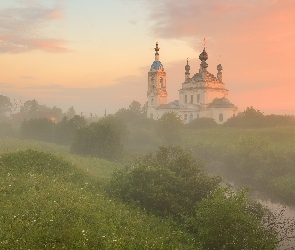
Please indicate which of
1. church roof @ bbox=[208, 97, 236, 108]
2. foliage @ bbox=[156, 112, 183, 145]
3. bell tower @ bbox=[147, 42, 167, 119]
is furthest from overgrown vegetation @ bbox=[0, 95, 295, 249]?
bell tower @ bbox=[147, 42, 167, 119]

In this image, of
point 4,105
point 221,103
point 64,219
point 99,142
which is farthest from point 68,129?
point 4,105

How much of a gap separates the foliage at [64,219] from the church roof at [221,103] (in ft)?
201

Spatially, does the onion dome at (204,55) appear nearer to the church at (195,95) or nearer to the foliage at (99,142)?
the church at (195,95)

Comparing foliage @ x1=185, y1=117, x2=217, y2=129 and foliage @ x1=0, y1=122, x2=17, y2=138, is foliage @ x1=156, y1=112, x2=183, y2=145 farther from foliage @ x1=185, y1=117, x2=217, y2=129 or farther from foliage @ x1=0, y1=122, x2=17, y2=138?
foliage @ x1=0, y1=122, x2=17, y2=138

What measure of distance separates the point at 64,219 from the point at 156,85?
78.7 m

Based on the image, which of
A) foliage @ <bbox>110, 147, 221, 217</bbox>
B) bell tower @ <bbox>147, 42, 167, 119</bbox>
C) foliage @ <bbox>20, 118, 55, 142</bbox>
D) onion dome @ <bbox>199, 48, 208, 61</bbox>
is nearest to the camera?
foliage @ <bbox>110, 147, 221, 217</bbox>

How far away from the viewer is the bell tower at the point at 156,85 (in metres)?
90.9

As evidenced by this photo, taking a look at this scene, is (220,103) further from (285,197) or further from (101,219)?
(101,219)

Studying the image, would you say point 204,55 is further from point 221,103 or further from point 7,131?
point 7,131

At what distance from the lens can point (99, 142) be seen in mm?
57438

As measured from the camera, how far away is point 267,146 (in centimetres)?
4616

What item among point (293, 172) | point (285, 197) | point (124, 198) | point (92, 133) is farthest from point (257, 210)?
point (92, 133)

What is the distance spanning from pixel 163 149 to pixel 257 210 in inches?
423

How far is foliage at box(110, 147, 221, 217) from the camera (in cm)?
2233
